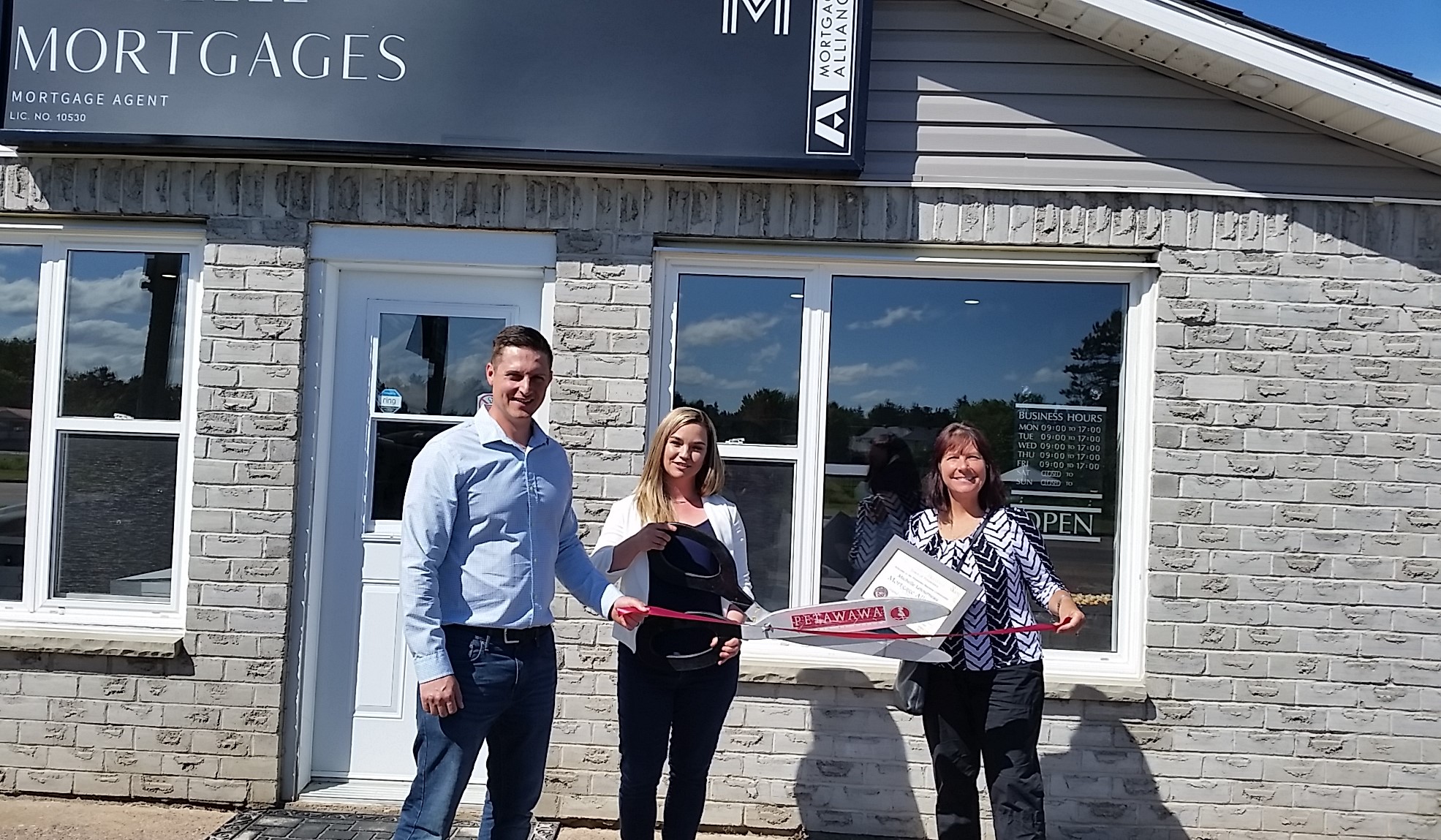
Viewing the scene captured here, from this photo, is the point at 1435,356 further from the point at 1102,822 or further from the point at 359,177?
the point at 359,177

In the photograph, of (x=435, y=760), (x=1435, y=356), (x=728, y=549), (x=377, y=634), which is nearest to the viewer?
(x=435, y=760)

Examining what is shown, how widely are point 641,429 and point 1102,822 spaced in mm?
2572

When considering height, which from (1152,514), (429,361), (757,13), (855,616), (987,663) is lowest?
(987,663)

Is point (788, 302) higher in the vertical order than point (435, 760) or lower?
higher

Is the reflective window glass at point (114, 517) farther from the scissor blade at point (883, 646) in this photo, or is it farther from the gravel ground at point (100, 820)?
the scissor blade at point (883, 646)

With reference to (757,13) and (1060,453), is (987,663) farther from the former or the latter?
(757,13)

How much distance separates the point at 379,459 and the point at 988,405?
2.72 meters

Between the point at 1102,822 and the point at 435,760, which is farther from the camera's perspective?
the point at 1102,822

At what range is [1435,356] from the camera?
4.54 m

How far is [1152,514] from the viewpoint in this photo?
457 cm

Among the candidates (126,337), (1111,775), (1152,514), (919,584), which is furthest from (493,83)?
(1111,775)

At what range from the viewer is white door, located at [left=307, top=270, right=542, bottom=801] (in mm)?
4828

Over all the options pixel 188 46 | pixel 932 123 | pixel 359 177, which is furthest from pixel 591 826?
pixel 188 46

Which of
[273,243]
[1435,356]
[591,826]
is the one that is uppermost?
[273,243]
